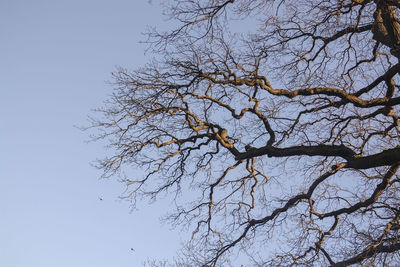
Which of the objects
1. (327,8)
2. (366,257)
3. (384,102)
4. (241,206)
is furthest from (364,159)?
(241,206)

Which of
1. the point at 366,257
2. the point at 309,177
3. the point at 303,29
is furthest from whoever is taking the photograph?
the point at 309,177

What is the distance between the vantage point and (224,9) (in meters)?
6.89

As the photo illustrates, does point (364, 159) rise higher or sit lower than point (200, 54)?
lower

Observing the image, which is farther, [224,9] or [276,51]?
[276,51]

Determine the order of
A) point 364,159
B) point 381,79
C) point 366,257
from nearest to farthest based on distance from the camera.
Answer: point 366,257 < point 364,159 < point 381,79

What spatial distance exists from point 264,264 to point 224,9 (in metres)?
4.05

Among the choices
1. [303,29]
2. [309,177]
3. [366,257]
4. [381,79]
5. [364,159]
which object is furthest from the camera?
[309,177]

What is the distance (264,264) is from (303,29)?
3853 mm

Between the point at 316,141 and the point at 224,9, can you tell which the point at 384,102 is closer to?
the point at 316,141

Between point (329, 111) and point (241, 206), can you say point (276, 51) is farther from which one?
point (241, 206)

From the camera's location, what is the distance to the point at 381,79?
267 inches

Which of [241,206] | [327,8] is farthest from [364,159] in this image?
Result: [241,206]

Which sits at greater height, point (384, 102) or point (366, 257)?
point (384, 102)

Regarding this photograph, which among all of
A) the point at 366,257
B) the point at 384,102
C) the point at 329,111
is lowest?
the point at 366,257
